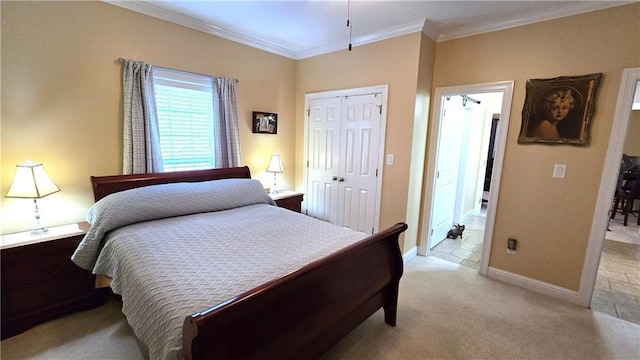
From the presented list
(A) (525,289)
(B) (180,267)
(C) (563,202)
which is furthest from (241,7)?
(A) (525,289)

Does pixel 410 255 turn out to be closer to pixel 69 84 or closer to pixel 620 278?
pixel 620 278

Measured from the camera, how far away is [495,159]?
2762mm

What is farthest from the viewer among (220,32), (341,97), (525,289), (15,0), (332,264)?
(341,97)

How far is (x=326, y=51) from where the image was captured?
11.4 feet

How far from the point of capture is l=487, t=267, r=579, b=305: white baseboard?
249cm

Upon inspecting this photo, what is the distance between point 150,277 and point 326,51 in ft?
10.2

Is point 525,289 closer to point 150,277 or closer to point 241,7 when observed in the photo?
point 150,277

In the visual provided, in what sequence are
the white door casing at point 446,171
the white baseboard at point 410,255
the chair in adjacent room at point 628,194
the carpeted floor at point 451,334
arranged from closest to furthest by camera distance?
1. the carpeted floor at point 451,334
2. the white baseboard at point 410,255
3. the white door casing at point 446,171
4. the chair in adjacent room at point 628,194

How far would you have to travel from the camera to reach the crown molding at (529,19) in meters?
2.17

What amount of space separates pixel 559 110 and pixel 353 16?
6.63 ft

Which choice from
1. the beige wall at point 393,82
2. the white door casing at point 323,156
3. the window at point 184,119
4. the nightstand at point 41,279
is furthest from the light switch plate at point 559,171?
the nightstand at point 41,279

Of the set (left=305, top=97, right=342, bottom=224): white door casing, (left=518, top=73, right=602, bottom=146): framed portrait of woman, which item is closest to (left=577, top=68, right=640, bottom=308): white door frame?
(left=518, top=73, right=602, bottom=146): framed portrait of woman

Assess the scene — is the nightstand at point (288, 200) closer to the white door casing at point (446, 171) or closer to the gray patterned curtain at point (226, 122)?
the gray patterned curtain at point (226, 122)

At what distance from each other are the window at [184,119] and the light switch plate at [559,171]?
135 inches
